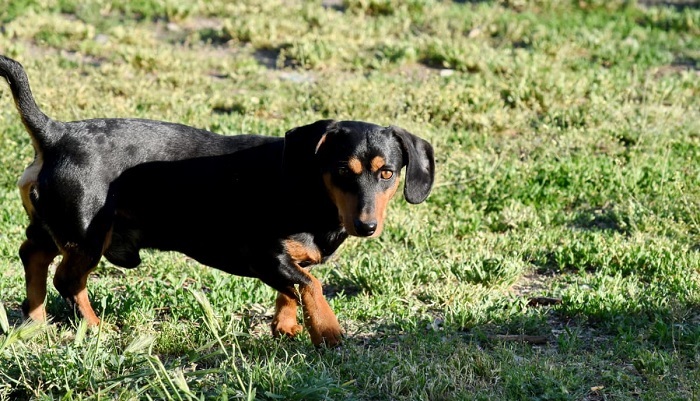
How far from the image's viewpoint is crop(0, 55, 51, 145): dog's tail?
532cm

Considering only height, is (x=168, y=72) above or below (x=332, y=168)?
below

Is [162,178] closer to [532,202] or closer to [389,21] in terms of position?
[532,202]

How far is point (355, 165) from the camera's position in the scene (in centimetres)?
517

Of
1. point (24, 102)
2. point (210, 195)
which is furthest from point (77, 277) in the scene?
point (24, 102)

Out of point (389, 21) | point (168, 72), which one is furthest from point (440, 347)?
point (389, 21)

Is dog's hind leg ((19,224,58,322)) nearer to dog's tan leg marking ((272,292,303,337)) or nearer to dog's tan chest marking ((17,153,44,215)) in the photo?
dog's tan chest marking ((17,153,44,215))

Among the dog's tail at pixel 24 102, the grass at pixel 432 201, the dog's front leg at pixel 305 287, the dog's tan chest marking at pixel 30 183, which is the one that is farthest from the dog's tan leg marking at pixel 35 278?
the dog's front leg at pixel 305 287

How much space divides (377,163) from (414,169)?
0.34 metres

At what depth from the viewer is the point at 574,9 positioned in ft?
42.9

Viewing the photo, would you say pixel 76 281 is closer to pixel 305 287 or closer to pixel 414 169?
pixel 305 287

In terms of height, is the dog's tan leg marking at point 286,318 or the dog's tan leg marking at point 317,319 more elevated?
the dog's tan leg marking at point 317,319

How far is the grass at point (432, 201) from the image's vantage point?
4.76 meters

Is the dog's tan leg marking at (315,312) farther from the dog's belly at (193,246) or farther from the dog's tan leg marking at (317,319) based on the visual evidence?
the dog's belly at (193,246)

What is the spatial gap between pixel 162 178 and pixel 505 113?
15.9ft
